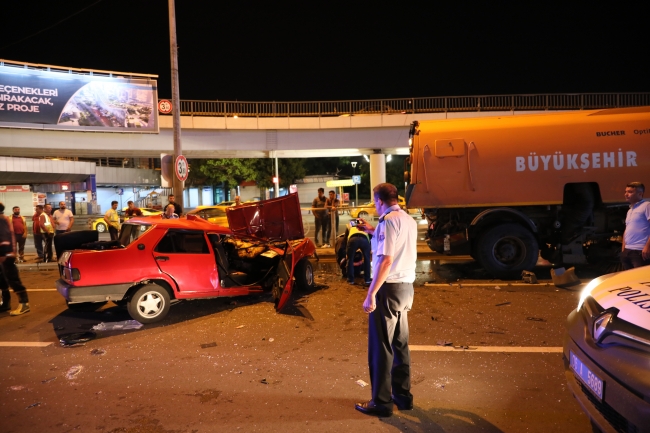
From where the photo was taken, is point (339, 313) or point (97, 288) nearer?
point (97, 288)

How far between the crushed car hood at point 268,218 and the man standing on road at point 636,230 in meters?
5.32

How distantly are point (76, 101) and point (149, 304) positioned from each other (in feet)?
54.7

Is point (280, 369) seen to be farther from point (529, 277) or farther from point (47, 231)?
point (47, 231)

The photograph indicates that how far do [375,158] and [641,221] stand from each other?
20.9 meters

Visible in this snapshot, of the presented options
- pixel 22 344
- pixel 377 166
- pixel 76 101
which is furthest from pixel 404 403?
pixel 377 166

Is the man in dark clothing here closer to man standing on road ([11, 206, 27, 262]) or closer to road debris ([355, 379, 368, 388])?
road debris ([355, 379, 368, 388])

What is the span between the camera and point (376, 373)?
152 inches

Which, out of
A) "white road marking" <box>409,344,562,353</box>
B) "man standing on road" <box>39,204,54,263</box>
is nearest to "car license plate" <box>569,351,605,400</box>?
"white road marking" <box>409,344,562,353</box>

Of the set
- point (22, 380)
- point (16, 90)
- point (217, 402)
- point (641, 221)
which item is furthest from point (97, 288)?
point (16, 90)

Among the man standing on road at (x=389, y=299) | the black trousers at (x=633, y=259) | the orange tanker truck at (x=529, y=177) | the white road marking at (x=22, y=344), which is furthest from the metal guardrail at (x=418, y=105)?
the man standing on road at (x=389, y=299)

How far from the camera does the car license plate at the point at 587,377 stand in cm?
284

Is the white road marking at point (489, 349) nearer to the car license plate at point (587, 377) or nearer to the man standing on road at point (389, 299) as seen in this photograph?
the man standing on road at point (389, 299)

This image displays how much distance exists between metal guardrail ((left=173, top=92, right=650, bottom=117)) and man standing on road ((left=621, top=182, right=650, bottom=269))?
58.6 feet

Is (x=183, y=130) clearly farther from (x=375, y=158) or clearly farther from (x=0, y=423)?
(x=0, y=423)
